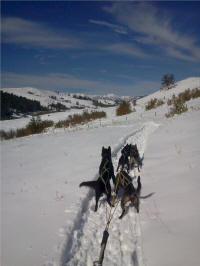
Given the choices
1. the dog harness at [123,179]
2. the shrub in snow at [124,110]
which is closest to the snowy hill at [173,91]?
the shrub in snow at [124,110]

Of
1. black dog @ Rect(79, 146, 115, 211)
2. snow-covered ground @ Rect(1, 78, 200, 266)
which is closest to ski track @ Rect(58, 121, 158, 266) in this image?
snow-covered ground @ Rect(1, 78, 200, 266)

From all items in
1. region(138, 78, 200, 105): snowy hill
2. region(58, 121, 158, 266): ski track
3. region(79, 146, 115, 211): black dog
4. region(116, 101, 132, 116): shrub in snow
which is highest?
region(138, 78, 200, 105): snowy hill

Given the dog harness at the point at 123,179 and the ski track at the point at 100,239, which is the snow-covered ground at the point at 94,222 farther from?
the dog harness at the point at 123,179

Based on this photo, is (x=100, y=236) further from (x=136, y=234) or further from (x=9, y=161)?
(x=9, y=161)

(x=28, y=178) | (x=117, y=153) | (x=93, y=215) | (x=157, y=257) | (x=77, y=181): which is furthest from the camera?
(x=117, y=153)

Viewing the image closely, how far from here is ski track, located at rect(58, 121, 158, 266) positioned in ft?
8.02

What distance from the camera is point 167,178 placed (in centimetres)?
445

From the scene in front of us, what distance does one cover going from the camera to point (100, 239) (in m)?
2.85

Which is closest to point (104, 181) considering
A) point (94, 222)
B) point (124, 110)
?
point (94, 222)

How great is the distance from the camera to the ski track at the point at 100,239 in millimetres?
2445

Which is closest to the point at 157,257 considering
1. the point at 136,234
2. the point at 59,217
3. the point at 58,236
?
the point at 136,234

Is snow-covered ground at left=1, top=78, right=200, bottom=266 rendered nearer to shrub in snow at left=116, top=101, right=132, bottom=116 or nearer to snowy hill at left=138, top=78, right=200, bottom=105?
shrub in snow at left=116, top=101, right=132, bottom=116

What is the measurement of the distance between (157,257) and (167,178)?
2.41 m

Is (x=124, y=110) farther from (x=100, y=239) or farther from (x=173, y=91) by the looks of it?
(x=100, y=239)
